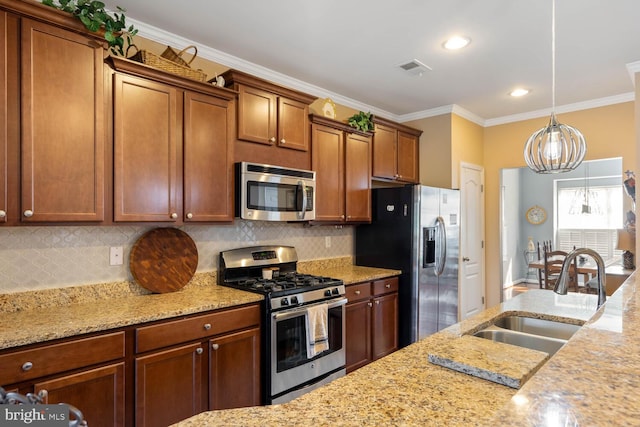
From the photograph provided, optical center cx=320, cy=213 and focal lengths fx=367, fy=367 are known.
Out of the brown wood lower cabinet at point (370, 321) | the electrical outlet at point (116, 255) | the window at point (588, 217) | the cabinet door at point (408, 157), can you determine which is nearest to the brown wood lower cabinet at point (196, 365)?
the electrical outlet at point (116, 255)

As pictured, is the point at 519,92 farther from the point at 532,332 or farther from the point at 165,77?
the point at 165,77

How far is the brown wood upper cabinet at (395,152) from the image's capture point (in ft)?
13.3

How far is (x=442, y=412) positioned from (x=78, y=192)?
203cm

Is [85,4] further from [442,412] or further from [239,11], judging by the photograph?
[442,412]

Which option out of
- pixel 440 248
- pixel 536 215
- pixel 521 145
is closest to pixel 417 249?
pixel 440 248

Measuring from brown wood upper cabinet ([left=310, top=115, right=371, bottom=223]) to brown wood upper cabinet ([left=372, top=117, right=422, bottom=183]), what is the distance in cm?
17

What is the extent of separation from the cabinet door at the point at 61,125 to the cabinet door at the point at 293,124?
134cm

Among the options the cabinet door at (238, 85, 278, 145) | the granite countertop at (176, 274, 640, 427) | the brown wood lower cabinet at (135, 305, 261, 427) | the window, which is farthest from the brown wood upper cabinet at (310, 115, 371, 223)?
the window

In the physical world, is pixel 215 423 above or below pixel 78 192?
below

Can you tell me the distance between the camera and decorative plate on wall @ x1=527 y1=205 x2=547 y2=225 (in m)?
7.57

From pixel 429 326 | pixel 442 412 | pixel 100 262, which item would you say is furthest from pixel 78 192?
pixel 429 326

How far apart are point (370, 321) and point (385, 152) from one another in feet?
6.08

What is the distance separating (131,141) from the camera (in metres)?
2.20

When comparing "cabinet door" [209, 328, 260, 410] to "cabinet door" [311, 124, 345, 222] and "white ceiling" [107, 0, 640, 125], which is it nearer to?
"cabinet door" [311, 124, 345, 222]
